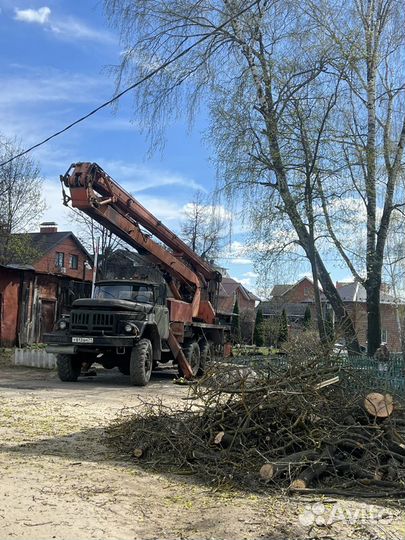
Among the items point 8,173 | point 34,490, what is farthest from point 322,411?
point 8,173

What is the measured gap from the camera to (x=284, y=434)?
21.3 feet

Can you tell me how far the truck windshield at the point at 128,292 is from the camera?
14.8 m

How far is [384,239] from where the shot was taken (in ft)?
51.8

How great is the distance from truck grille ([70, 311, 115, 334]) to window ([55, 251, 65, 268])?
1570 inches

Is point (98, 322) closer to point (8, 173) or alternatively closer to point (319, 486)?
point (319, 486)

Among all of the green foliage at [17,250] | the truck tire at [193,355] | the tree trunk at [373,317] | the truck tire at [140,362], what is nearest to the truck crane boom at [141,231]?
the truck tire at [193,355]

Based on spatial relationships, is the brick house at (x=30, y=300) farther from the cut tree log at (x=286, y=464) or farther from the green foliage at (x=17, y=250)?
the cut tree log at (x=286, y=464)

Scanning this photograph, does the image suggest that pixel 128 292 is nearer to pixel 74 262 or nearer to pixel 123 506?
pixel 123 506

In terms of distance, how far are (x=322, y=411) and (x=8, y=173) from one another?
25679 millimetres

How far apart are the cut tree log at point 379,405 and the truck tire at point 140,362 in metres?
7.56

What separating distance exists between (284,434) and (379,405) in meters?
1.08

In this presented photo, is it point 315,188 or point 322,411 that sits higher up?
point 315,188

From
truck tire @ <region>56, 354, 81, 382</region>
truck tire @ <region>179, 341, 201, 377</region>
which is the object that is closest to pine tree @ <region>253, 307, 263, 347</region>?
truck tire @ <region>179, 341, 201, 377</region>

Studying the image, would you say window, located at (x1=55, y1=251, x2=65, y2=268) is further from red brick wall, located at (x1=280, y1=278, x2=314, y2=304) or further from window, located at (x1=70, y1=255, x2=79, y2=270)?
red brick wall, located at (x1=280, y1=278, x2=314, y2=304)
